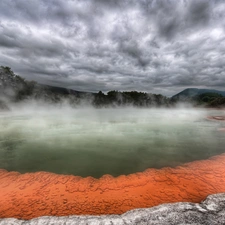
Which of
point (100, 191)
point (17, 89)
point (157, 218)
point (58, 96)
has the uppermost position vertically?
point (17, 89)

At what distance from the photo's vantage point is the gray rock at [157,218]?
2.84 meters

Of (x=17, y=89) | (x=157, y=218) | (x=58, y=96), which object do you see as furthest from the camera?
(x=58, y=96)

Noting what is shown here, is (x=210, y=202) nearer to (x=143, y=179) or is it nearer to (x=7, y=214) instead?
(x=143, y=179)

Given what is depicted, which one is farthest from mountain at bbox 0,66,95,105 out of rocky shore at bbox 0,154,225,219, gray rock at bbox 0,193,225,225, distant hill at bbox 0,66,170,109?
gray rock at bbox 0,193,225,225

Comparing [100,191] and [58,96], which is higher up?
[58,96]

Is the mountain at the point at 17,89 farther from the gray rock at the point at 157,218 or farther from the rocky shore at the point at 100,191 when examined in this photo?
the gray rock at the point at 157,218

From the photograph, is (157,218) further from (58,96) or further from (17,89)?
(58,96)

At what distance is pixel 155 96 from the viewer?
85000mm

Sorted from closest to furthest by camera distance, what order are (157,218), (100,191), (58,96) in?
1. (157,218)
2. (100,191)
3. (58,96)

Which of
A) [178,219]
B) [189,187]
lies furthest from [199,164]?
[178,219]

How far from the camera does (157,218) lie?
2945 mm

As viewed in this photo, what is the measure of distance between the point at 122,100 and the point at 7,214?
7424cm

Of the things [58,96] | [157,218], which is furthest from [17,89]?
[157,218]

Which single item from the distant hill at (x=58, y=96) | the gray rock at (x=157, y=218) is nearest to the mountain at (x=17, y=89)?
the distant hill at (x=58, y=96)
